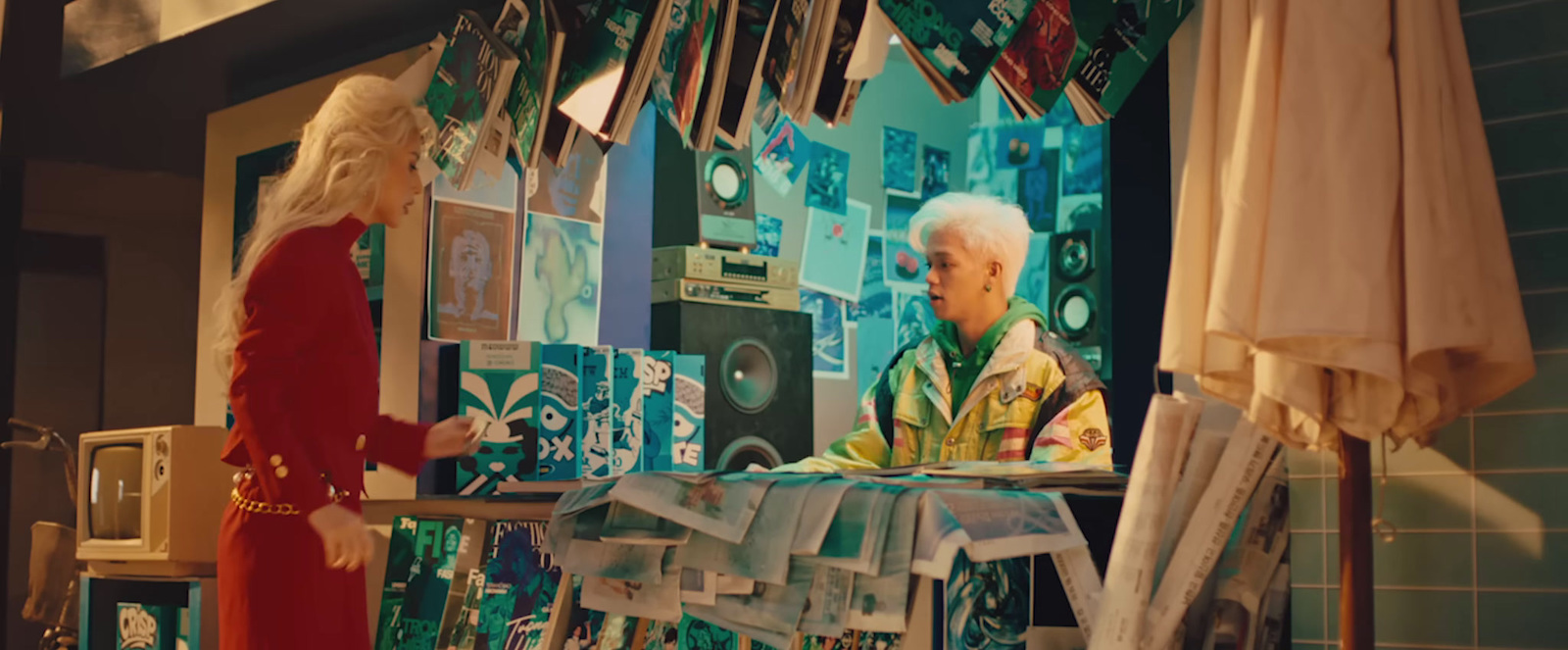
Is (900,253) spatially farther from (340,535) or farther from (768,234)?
(340,535)

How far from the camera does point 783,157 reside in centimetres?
688

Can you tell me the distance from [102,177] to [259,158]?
4.55 feet

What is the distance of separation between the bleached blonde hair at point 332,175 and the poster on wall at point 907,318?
15.1ft

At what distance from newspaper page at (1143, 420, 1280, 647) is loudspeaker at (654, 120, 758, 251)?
3370 mm

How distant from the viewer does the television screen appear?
4.38 meters

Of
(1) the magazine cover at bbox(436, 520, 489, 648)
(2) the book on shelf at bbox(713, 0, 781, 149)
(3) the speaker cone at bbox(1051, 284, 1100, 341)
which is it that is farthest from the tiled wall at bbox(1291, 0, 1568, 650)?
(3) the speaker cone at bbox(1051, 284, 1100, 341)

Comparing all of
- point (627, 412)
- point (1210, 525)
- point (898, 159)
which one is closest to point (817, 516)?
point (1210, 525)

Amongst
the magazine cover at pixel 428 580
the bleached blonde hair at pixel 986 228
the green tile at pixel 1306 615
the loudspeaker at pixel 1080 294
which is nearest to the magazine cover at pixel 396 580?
the magazine cover at pixel 428 580

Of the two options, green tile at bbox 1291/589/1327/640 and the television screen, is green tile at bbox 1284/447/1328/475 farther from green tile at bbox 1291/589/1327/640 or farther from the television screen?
the television screen

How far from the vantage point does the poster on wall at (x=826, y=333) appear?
6.98m

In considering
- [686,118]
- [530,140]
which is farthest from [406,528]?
[686,118]

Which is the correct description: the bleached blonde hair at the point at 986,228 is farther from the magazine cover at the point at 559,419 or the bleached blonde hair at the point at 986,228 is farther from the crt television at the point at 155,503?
the crt television at the point at 155,503

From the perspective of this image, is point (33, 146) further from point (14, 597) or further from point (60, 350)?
point (14, 597)

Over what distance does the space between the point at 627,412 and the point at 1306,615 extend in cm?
245
